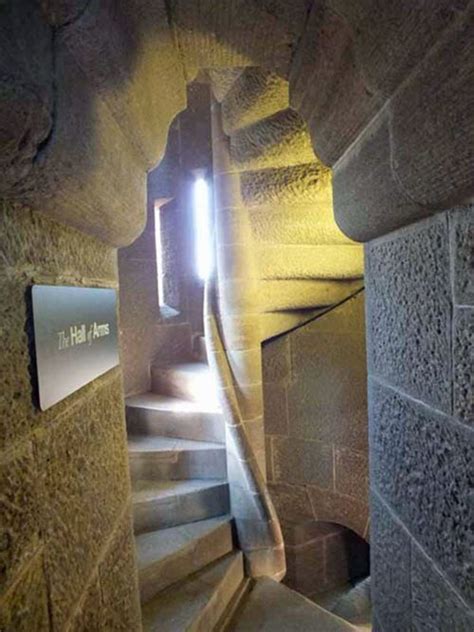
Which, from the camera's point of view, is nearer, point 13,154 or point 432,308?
point 13,154

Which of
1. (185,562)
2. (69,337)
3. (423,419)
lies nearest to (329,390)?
(185,562)

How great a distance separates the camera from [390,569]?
85 cm

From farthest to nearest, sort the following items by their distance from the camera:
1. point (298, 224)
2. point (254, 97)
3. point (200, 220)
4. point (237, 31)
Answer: point (200, 220)
point (298, 224)
point (254, 97)
point (237, 31)

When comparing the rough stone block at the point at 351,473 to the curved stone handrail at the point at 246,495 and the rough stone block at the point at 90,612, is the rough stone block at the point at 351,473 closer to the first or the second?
the curved stone handrail at the point at 246,495

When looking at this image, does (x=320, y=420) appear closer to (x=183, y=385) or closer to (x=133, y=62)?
(x=183, y=385)

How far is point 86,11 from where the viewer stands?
530mm

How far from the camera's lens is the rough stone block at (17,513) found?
454mm

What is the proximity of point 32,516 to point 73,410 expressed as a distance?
0.18 m

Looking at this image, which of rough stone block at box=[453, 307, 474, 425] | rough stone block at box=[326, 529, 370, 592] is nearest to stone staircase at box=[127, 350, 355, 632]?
rough stone block at box=[326, 529, 370, 592]

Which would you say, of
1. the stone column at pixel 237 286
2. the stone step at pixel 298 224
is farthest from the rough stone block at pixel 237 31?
the stone column at pixel 237 286

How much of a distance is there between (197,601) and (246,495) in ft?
1.76

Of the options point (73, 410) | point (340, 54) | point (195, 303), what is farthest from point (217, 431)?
point (340, 54)

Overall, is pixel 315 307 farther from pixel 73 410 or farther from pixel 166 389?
pixel 73 410

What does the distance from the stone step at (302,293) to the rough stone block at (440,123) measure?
1.63 metres
